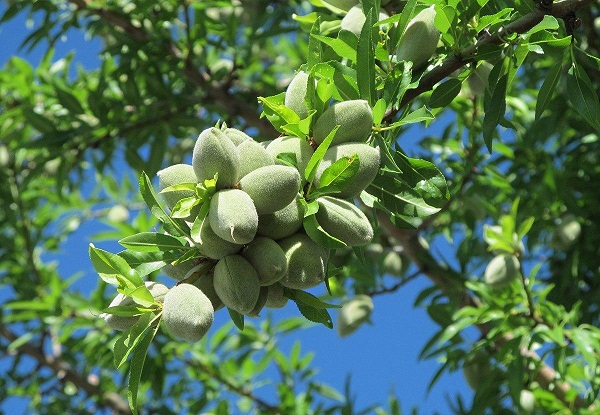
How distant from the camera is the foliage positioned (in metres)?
1.23

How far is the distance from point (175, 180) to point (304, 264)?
199 millimetres

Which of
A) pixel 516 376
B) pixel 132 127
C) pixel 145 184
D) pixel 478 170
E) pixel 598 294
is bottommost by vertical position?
pixel 598 294

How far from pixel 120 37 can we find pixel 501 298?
134 cm

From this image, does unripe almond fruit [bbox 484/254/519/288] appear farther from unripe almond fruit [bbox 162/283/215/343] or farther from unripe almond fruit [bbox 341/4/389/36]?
unripe almond fruit [bbox 162/283/215/343]

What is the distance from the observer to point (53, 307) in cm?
272

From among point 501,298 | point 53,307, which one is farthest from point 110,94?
point 501,298

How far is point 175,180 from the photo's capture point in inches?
41.3

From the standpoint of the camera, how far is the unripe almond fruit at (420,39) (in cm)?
124

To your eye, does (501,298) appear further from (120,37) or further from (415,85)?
(120,37)

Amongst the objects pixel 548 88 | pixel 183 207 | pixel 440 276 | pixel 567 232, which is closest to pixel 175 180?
pixel 183 207

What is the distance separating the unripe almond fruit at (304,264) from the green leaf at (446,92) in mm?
407

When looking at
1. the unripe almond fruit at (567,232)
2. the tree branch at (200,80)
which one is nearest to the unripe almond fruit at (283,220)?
the tree branch at (200,80)

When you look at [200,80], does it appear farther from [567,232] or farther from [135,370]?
[135,370]

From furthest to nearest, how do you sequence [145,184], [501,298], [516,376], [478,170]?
[478,170] → [501,298] → [516,376] → [145,184]
